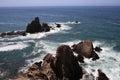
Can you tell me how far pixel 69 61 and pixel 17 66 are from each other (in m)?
14.3

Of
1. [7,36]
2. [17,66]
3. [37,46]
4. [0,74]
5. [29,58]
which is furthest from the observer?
[7,36]

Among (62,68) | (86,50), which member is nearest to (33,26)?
(86,50)

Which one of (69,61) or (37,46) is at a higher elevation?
(69,61)

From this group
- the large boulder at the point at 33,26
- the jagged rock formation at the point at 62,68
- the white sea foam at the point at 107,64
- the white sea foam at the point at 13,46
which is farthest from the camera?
the large boulder at the point at 33,26

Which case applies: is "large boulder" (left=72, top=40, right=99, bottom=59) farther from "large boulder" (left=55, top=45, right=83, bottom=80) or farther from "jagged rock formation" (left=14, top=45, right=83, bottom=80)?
"large boulder" (left=55, top=45, right=83, bottom=80)

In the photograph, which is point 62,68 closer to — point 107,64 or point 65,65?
point 65,65

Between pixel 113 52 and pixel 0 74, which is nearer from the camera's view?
pixel 0 74

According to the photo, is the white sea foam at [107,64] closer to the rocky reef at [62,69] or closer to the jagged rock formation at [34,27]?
the rocky reef at [62,69]

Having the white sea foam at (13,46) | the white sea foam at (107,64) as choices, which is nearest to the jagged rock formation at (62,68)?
the white sea foam at (107,64)

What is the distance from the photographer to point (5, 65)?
45531 mm

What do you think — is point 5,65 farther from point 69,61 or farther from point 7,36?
point 7,36

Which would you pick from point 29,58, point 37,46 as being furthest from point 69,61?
point 37,46

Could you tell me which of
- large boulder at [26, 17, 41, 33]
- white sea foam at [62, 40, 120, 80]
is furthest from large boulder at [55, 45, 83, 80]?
large boulder at [26, 17, 41, 33]

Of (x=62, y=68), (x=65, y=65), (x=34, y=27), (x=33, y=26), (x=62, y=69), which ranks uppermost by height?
(x=65, y=65)
